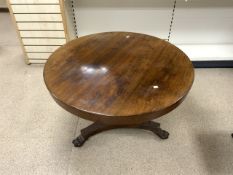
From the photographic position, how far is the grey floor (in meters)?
1.31

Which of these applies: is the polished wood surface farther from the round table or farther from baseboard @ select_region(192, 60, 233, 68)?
baseboard @ select_region(192, 60, 233, 68)

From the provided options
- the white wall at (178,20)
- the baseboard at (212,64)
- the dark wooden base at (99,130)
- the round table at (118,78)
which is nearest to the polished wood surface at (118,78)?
the round table at (118,78)

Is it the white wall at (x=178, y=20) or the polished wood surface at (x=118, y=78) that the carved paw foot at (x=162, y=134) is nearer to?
the polished wood surface at (x=118, y=78)

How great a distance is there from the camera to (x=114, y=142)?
145cm

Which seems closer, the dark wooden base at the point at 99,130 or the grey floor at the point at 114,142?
the grey floor at the point at 114,142

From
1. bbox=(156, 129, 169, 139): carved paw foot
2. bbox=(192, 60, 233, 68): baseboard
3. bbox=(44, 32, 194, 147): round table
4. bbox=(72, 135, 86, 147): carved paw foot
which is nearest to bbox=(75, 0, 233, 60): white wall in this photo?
bbox=(192, 60, 233, 68): baseboard

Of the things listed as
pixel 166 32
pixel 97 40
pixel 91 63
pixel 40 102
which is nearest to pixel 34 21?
pixel 40 102

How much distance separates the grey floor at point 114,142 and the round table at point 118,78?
0.39 meters

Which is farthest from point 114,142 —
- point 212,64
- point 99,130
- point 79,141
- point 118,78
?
point 212,64

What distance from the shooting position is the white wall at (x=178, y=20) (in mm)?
2004

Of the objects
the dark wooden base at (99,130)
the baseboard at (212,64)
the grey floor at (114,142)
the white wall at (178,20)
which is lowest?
the grey floor at (114,142)

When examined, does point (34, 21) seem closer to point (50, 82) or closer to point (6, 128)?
A: point (6, 128)

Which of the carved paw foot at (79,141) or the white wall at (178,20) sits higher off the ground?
the white wall at (178,20)

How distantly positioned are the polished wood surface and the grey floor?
1.83 ft
